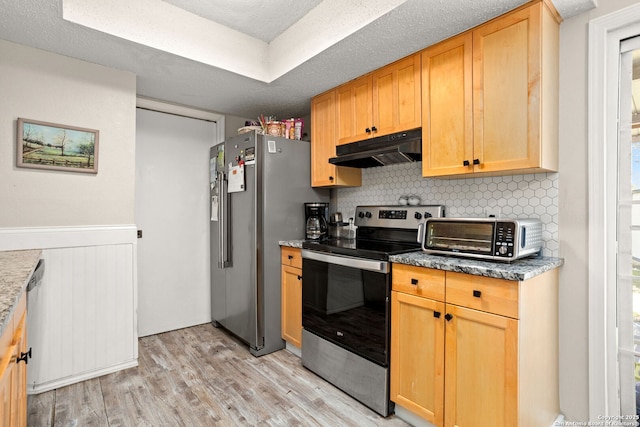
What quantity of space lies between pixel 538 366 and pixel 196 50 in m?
2.74

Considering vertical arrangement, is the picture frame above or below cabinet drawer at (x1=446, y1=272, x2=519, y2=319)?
above

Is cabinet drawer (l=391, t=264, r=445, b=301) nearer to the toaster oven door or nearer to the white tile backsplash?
the toaster oven door

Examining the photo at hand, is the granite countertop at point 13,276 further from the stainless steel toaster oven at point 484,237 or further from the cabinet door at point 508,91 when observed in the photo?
the cabinet door at point 508,91

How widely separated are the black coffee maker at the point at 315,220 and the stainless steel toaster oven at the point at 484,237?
3.54ft

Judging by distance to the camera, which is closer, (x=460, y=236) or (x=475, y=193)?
(x=460, y=236)

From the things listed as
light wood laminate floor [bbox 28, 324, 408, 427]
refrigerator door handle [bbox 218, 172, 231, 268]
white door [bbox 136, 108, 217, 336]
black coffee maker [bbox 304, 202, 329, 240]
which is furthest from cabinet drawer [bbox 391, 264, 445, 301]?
white door [bbox 136, 108, 217, 336]

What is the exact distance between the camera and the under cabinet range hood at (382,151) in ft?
7.11

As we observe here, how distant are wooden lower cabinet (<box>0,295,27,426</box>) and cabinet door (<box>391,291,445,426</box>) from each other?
5.33 feet

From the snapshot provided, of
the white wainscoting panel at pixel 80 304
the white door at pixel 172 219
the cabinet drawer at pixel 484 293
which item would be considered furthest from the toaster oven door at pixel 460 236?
the white door at pixel 172 219

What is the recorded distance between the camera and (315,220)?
2.85m

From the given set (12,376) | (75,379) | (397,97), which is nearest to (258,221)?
(397,97)

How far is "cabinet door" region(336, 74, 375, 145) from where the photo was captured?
8.11ft

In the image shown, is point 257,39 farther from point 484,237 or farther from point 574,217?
point 574,217

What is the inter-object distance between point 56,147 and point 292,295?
6.47 ft
